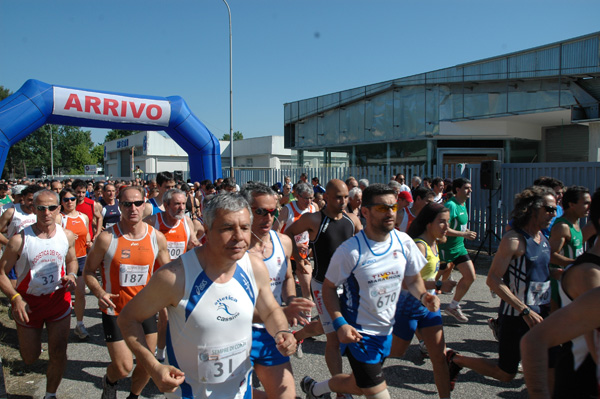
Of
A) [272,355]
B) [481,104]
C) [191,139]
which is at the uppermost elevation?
[481,104]

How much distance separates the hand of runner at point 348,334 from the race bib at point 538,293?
1.67 meters

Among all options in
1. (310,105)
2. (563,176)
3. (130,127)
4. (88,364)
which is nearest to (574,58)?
(563,176)

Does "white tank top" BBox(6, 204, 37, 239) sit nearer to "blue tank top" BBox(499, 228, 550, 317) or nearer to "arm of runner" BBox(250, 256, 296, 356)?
"arm of runner" BBox(250, 256, 296, 356)

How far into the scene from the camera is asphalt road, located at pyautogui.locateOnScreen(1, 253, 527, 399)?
13.7ft

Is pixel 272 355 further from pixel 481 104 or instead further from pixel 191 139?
pixel 481 104

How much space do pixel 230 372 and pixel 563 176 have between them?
10.8 metres

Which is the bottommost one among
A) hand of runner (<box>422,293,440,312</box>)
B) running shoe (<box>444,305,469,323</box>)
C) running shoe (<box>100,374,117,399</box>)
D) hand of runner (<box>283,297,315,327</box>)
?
running shoe (<box>444,305,469,323</box>)

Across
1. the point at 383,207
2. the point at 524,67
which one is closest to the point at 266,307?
the point at 383,207

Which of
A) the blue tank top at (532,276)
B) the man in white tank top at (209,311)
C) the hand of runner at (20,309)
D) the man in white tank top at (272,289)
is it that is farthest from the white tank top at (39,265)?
the blue tank top at (532,276)

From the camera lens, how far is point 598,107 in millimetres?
15516

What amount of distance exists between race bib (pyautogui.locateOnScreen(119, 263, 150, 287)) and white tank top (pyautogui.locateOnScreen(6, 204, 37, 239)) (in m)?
3.80

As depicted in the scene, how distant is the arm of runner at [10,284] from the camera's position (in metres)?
3.86

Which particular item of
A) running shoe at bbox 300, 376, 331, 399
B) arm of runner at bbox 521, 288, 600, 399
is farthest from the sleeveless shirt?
arm of runner at bbox 521, 288, 600, 399

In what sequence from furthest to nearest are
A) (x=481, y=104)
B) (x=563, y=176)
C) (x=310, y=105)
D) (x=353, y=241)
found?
(x=310, y=105), (x=481, y=104), (x=563, y=176), (x=353, y=241)
